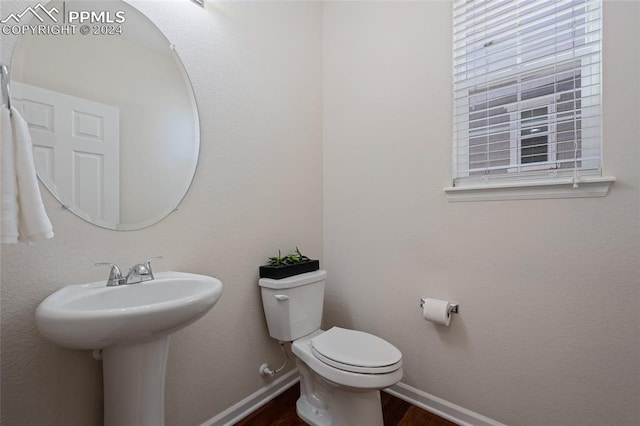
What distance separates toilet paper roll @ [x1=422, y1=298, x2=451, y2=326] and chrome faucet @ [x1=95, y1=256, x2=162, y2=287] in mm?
1263

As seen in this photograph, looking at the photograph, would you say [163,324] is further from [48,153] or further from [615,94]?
[615,94]

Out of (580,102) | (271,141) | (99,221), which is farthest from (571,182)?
(99,221)

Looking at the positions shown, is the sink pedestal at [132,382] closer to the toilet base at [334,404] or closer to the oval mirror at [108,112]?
the oval mirror at [108,112]

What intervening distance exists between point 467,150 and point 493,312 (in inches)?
31.6

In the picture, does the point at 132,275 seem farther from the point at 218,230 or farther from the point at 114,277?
the point at 218,230

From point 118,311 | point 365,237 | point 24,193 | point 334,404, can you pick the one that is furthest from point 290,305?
point 24,193

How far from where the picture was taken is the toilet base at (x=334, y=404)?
1226 millimetres

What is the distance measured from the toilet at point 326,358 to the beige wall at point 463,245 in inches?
14.4

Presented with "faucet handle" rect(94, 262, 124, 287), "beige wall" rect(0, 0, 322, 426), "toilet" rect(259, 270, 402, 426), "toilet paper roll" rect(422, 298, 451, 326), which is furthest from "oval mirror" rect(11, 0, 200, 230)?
"toilet paper roll" rect(422, 298, 451, 326)

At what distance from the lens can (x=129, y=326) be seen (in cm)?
75

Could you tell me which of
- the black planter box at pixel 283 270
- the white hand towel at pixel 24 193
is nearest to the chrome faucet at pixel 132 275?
the white hand towel at pixel 24 193

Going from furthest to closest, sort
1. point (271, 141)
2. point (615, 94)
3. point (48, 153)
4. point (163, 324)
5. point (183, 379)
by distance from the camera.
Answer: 1. point (271, 141)
2. point (183, 379)
3. point (615, 94)
4. point (48, 153)
5. point (163, 324)

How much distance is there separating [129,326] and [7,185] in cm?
47

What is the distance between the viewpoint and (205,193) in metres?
1.32
